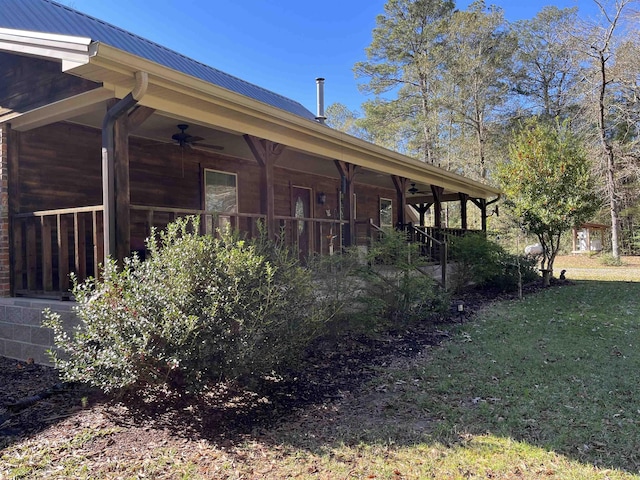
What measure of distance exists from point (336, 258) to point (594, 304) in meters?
6.04

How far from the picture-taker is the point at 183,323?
3047 mm

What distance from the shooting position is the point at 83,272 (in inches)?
191

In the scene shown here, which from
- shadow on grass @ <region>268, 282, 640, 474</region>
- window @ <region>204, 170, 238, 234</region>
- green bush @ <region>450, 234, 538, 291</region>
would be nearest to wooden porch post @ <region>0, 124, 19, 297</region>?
window @ <region>204, 170, 238, 234</region>

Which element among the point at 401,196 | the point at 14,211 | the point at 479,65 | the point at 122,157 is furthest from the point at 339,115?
the point at 122,157

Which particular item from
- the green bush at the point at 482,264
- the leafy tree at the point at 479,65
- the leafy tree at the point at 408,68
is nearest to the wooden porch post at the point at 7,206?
the green bush at the point at 482,264

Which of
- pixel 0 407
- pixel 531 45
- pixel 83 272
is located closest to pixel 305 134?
pixel 83 272

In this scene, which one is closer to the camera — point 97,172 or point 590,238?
point 97,172

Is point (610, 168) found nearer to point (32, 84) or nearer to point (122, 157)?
point (122, 157)

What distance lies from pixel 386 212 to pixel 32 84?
36.1 ft

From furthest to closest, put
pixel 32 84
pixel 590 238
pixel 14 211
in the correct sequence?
pixel 590 238 < pixel 14 211 < pixel 32 84

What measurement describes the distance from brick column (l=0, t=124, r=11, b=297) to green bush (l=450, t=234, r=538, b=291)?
321 inches

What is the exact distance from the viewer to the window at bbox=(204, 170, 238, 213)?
323 inches

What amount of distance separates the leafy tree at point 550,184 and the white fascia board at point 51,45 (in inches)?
420

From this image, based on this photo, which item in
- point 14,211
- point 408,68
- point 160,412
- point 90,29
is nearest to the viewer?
point 160,412
